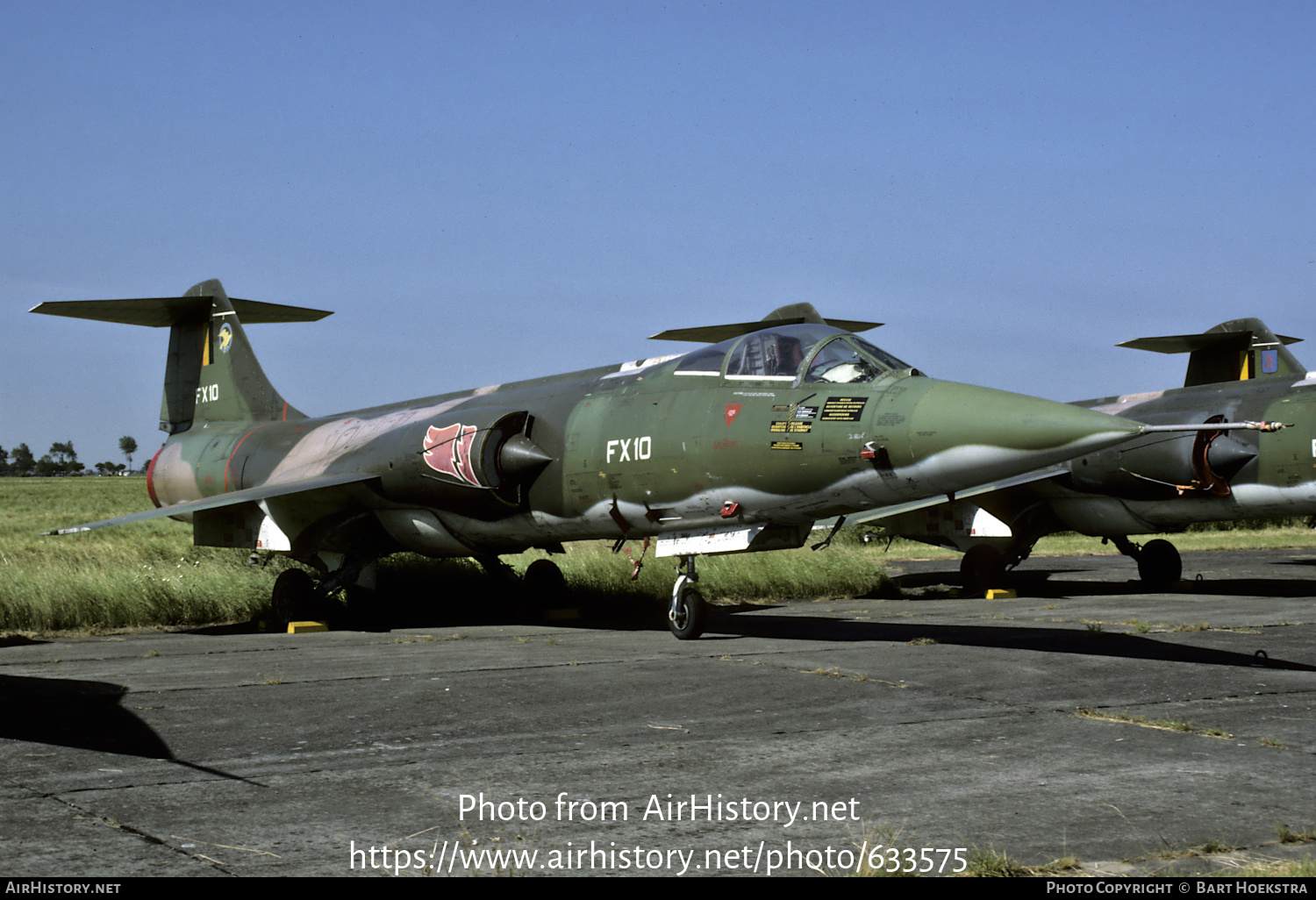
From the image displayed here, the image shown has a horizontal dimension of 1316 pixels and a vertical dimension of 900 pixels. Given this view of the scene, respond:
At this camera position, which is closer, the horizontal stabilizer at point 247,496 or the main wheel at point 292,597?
the horizontal stabilizer at point 247,496

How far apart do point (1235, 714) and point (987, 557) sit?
11.5 m

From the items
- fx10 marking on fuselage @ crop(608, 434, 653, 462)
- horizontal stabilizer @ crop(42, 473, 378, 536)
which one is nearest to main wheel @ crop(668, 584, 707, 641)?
fx10 marking on fuselage @ crop(608, 434, 653, 462)

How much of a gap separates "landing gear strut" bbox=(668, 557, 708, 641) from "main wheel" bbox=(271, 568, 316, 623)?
17.5 feet

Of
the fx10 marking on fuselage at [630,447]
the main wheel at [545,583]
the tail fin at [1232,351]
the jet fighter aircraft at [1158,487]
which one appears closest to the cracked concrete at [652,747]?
the fx10 marking on fuselage at [630,447]

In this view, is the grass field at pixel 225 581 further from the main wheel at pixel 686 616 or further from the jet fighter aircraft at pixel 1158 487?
the main wheel at pixel 686 616

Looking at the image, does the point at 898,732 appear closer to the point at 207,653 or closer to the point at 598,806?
the point at 598,806

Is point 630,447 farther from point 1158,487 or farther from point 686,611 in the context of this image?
point 1158,487

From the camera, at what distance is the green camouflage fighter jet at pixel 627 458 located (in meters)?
9.21

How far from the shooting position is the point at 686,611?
11.2 metres

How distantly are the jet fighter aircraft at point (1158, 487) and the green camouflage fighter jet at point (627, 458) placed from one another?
550cm

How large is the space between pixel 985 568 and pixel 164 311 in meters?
13.9

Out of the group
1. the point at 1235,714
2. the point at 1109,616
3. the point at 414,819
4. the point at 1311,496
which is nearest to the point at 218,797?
the point at 414,819

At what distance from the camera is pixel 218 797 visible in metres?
4.98

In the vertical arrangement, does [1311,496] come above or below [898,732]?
above
